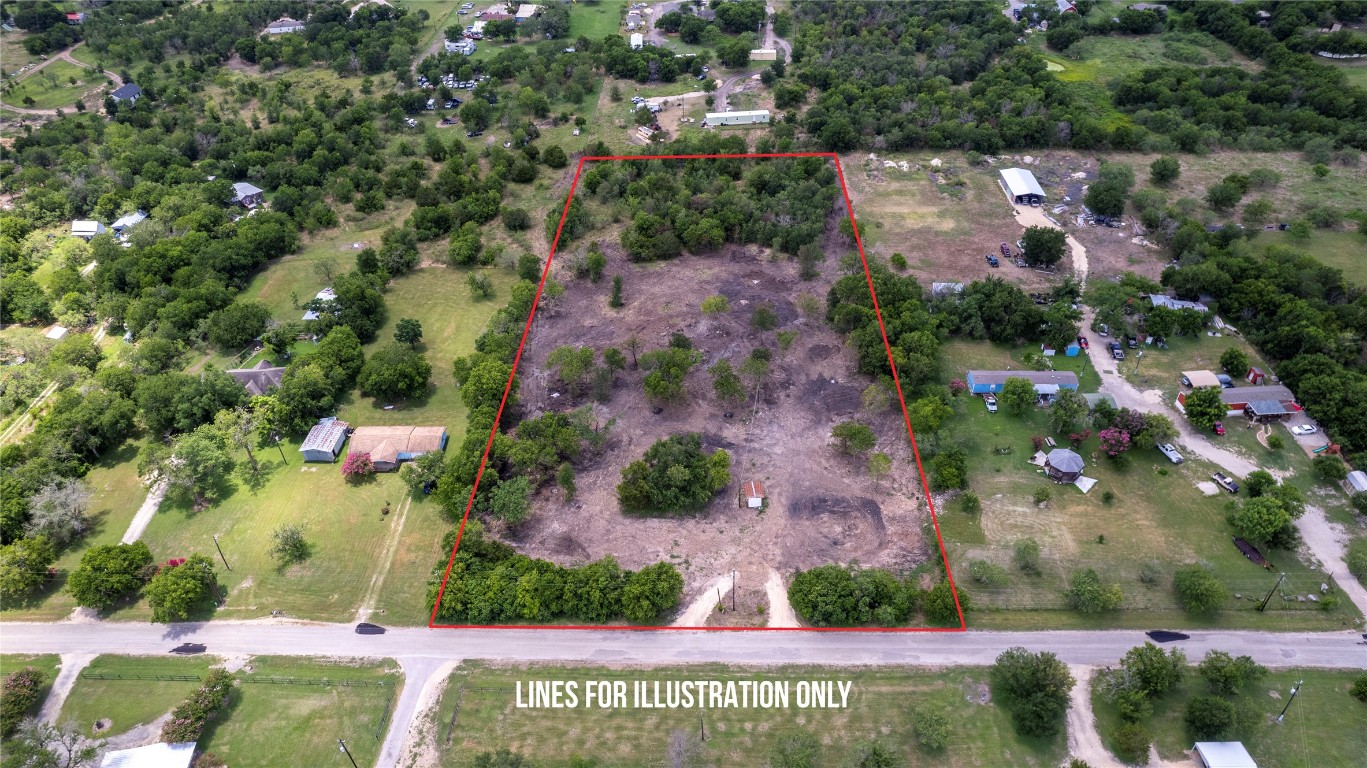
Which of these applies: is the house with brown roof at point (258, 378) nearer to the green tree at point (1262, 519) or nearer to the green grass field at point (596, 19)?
the green tree at point (1262, 519)

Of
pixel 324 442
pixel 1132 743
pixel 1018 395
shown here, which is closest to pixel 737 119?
pixel 1018 395

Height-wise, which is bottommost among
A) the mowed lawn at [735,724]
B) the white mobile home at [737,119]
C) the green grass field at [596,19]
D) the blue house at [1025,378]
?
the mowed lawn at [735,724]

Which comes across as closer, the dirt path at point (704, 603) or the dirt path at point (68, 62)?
the dirt path at point (704, 603)

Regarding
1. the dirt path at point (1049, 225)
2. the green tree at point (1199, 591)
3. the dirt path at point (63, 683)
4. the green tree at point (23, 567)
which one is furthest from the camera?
the dirt path at point (1049, 225)

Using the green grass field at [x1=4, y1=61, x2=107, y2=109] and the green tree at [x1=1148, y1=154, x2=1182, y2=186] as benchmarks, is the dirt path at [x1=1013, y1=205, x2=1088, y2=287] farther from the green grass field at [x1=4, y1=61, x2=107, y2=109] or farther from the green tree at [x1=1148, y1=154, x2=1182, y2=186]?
the green grass field at [x1=4, y1=61, x2=107, y2=109]

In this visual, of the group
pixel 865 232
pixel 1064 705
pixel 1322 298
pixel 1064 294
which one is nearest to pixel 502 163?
pixel 865 232

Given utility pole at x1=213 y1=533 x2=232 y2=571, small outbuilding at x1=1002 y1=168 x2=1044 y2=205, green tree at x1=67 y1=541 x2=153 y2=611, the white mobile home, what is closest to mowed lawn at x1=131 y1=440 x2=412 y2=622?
utility pole at x1=213 y1=533 x2=232 y2=571

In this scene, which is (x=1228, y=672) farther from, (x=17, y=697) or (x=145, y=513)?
(x=145, y=513)

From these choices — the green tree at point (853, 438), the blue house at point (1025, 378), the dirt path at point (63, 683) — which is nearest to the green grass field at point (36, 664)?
the dirt path at point (63, 683)
